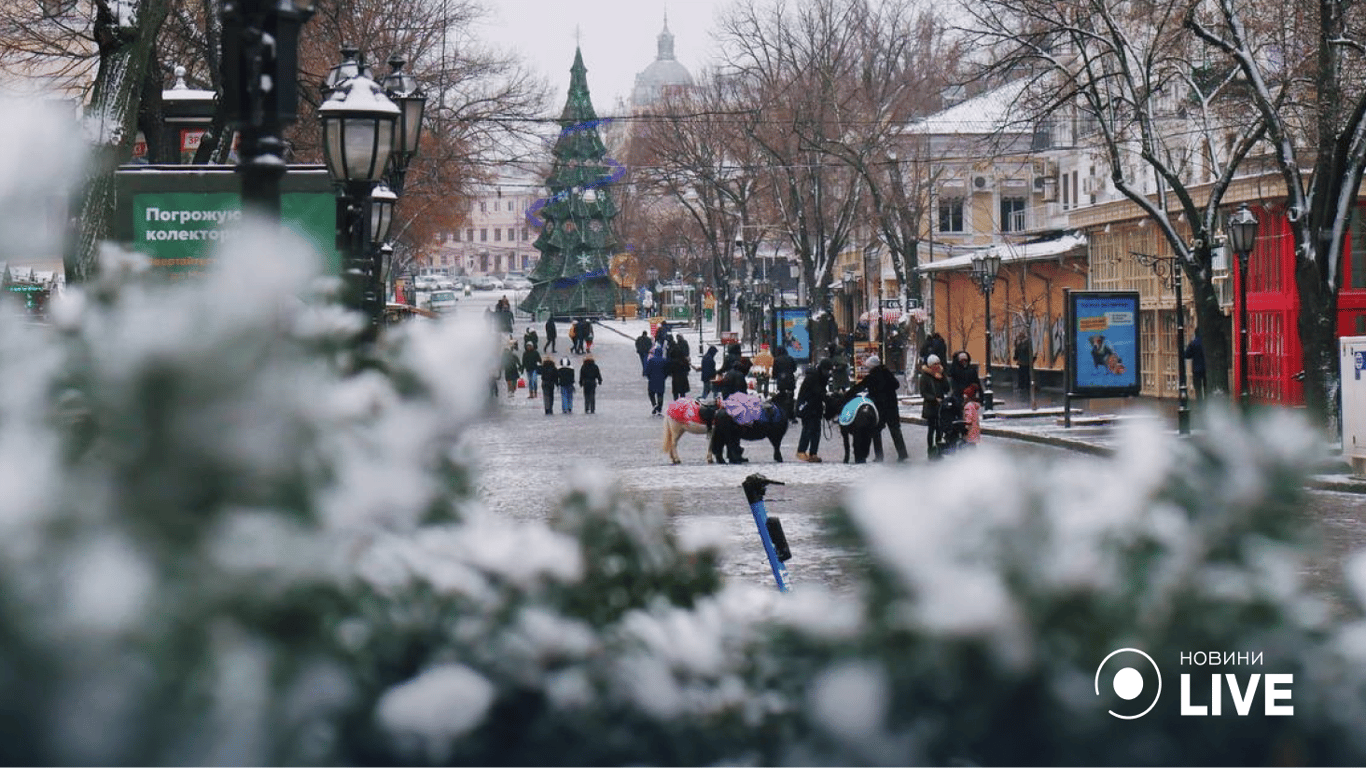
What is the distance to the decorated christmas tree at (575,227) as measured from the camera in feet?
385

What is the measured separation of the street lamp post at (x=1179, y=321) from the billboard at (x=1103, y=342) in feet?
2.76

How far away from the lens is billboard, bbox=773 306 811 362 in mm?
60406

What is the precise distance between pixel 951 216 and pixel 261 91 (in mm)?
72779

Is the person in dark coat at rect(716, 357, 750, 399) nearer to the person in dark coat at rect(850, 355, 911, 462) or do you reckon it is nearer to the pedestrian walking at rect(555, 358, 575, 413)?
the person in dark coat at rect(850, 355, 911, 462)

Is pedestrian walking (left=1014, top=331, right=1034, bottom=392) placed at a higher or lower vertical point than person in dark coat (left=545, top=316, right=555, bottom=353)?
lower

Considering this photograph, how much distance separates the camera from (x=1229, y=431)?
278cm

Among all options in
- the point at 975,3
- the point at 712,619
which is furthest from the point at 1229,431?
the point at 975,3

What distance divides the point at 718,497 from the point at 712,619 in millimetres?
18811

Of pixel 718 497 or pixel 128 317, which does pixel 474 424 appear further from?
pixel 718 497

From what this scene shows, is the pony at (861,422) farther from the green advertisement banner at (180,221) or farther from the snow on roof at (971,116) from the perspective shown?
the snow on roof at (971,116)

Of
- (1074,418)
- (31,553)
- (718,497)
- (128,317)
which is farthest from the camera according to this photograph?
(1074,418)

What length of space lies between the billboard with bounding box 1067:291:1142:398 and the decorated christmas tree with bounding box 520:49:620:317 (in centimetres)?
8403

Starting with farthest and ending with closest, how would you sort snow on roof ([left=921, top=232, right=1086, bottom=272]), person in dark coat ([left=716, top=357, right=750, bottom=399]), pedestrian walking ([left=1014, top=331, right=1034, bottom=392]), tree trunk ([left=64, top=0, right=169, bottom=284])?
snow on roof ([left=921, top=232, right=1086, bottom=272]) < pedestrian walking ([left=1014, top=331, right=1034, bottom=392]) < person in dark coat ([left=716, top=357, right=750, bottom=399]) < tree trunk ([left=64, top=0, right=169, bottom=284])

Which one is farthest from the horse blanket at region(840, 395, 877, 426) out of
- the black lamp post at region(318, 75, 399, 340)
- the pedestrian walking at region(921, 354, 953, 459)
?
the black lamp post at region(318, 75, 399, 340)
